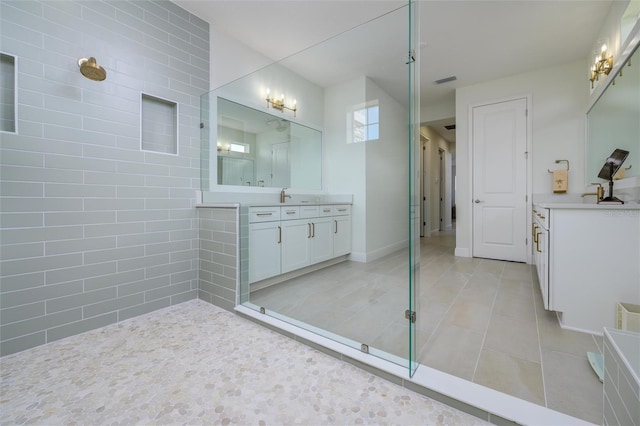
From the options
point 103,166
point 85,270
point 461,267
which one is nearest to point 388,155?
point 461,267

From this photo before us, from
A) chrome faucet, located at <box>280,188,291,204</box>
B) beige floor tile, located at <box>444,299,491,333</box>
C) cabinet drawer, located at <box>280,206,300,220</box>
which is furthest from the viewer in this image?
chrome faucet, located at <box>280,188,291,204</box>

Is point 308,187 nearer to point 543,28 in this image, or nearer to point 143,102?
point 143,102

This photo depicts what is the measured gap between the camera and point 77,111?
5.98 ft

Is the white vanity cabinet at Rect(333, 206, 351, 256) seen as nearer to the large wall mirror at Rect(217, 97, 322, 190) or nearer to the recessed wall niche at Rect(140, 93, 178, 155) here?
the large wall mirror at Rect(217, 97, 322, 190)

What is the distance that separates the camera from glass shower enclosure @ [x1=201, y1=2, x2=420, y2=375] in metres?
1.71

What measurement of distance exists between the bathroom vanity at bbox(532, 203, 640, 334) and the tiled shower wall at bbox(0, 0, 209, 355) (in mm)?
2931

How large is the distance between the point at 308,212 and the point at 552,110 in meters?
3.61

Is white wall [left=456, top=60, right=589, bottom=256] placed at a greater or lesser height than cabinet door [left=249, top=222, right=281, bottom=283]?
greater

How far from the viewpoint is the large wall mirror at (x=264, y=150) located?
278 centimetres

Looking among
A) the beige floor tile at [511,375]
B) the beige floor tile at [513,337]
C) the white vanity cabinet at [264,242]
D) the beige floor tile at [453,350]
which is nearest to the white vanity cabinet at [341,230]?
the white vanity cabinet at [264,242]

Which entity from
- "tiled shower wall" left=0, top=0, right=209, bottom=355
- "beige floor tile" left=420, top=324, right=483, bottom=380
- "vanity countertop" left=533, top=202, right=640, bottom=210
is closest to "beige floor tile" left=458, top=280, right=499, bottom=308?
"beige floor tile" left=420, top=324, right=483, bottom=380

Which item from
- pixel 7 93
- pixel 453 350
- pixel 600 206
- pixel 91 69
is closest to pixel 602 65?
pixel 600 206

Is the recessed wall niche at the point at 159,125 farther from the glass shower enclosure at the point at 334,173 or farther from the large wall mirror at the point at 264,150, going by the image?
the large wall mirror at the point at 264,150

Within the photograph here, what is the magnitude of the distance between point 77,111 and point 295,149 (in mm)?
2117
